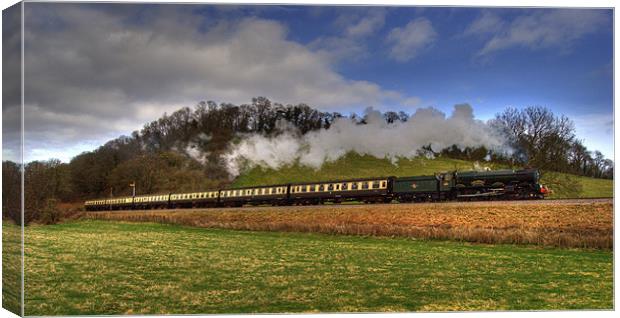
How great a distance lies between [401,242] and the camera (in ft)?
19.7

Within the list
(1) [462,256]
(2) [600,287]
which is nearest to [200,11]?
(1) [462,256]

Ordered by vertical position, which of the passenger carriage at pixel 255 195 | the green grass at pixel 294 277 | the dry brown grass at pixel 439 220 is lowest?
the green grass at pixel 294 277

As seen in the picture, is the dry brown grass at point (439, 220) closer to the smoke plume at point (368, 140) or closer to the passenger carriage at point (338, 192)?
the passenger carriage at point (338, 192)

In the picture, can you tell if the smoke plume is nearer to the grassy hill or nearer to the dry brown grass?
the grassy hill

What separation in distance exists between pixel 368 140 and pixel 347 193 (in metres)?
0.78

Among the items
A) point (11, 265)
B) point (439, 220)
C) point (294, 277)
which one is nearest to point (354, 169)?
point (439, 220)

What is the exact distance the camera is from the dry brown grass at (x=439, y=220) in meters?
5.67

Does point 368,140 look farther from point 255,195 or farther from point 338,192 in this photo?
point 255,195

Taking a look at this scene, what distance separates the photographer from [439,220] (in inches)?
241

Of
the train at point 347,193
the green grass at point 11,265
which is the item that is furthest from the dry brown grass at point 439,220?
the green grass at point 11,265

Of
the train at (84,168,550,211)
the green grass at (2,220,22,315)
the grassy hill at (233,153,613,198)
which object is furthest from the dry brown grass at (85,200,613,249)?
the green grass at (2,220,22,315)

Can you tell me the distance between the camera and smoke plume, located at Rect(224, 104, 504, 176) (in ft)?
19.2

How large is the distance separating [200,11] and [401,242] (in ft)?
11.1

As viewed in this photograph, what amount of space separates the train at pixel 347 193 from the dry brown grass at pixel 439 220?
104 mm
